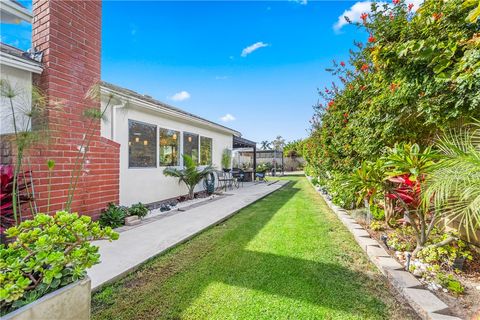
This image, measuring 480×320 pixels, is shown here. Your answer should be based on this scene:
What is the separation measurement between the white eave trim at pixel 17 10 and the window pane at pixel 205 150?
792 cm

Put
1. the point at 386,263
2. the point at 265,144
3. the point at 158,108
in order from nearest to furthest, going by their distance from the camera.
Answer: the point at 386,263 → the point at 158,108 → the point at 265,144

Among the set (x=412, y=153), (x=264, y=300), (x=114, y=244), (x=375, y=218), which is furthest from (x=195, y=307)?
(x=375, y=218)

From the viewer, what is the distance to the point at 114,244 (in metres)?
4.35

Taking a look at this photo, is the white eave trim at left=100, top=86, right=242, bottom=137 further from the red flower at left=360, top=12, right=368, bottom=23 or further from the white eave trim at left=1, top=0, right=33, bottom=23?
the red flower at left=360, top=12, right=368, bottom=23

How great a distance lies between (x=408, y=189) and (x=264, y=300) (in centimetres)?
→ 293

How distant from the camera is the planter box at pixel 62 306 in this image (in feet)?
5.14

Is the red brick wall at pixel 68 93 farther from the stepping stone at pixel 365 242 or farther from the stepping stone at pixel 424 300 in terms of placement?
the stepping stone at pixel 365 242

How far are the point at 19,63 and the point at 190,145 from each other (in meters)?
7.03

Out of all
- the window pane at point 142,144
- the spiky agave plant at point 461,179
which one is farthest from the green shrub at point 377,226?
the window pane at point 142,144

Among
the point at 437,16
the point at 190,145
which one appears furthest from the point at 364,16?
the point at 190,145

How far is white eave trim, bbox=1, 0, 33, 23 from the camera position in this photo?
12.2 ft

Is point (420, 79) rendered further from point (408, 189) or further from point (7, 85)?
point (7, 85)

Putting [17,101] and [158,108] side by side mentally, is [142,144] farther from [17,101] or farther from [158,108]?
[17,101]

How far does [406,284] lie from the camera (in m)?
2.88
